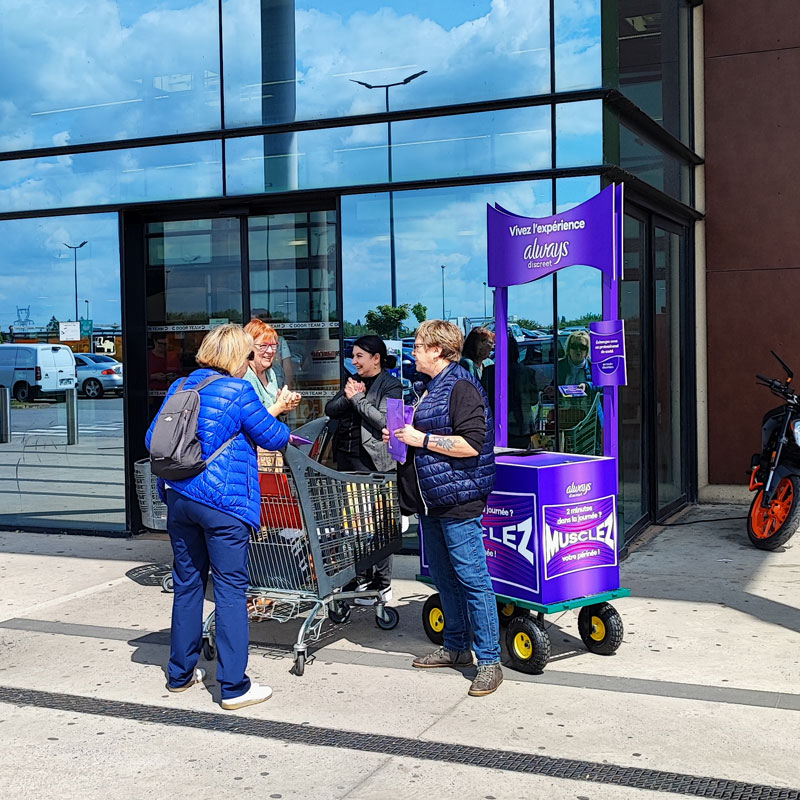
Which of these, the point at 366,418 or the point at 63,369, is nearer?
the point at 366,418

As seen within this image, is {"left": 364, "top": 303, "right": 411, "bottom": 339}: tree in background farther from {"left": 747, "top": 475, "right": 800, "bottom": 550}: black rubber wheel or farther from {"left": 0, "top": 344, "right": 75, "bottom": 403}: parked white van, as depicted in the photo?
{"left": 747, "top": 475, "right": 800, "bottom": 550}: black rubber wheel

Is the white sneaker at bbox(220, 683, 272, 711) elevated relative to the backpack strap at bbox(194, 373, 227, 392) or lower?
lower

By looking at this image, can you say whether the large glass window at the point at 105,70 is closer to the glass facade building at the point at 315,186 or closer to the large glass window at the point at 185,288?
the glass facade building at the point at 315,186

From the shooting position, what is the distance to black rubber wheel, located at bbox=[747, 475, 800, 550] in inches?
341

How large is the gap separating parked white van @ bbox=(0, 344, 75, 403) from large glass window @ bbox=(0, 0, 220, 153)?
1.85 meters

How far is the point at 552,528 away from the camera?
5621mm

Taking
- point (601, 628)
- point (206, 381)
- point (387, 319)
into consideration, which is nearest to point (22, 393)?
point (387, 319)

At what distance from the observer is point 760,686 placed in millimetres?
5461

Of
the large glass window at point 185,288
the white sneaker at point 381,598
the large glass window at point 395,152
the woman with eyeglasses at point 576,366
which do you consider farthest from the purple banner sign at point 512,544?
the large glass window at point 185,288

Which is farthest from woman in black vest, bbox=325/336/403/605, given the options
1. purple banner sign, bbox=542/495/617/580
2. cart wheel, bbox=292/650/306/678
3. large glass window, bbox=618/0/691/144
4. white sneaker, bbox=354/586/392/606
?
large glass window, bbox=618/0/691/144

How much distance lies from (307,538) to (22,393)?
17.1ft

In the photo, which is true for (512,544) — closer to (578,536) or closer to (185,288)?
(578,536)

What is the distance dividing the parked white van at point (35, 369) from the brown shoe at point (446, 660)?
530 centimetres

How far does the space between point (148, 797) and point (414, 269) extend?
516 cm
